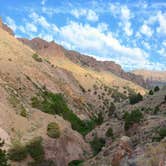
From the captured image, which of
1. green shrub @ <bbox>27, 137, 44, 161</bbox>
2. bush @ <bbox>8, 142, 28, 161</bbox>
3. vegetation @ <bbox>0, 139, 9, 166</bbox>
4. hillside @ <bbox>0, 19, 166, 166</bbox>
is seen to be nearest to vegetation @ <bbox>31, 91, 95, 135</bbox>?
hillside @ <bbox>0, 19, 166, 166</bbox>

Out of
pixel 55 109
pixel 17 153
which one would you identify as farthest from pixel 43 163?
pixel 55 109

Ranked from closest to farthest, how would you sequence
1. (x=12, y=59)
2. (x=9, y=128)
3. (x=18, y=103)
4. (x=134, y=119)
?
(x=9, y=128) < (x=134, y=119) < (x=18, y=103) < (x=12, y=59)

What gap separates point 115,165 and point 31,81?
55.2 meters

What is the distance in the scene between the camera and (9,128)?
166 ft

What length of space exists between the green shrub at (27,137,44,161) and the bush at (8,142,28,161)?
100cm

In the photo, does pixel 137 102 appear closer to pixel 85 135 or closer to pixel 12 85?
pixel 85 135

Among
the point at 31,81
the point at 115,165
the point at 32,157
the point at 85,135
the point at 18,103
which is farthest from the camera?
the point at 31,81

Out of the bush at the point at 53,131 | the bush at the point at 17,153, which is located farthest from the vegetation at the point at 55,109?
the bush at the point at 17,153

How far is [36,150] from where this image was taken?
4738 cm

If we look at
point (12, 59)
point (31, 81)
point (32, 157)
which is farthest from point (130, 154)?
point (12, 59)

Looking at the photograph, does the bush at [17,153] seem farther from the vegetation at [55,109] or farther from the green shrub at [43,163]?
the vegetation at [55,109]

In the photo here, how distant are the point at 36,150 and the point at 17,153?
10.4ft

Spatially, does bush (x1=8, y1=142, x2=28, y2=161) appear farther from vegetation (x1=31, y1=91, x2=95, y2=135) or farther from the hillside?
vegetation (x1=31, y1=91, x2=95, y2=135)

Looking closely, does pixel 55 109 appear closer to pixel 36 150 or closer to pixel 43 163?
pixel 36 150
